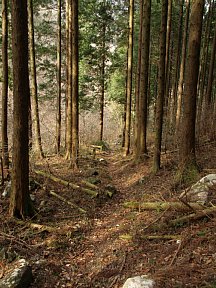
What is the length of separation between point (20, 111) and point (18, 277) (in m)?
3.56

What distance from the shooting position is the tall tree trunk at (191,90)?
26.7ft

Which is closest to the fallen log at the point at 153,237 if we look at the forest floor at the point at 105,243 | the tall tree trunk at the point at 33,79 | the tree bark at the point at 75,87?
the forest floor at the point at 105,243

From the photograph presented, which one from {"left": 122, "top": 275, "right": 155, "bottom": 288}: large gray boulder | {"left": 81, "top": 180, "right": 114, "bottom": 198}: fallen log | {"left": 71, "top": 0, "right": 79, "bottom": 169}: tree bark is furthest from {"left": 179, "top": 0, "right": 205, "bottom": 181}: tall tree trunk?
{"left": 71, "top": 0, "right": 79, "bottom": 169}: tree bark

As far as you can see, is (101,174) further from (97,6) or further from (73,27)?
(97,6)

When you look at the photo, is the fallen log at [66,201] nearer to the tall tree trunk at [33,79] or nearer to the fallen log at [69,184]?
the fallen log at [69,184]

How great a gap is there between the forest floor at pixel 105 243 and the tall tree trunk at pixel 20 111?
467 millimetres

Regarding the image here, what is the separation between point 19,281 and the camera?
484cm

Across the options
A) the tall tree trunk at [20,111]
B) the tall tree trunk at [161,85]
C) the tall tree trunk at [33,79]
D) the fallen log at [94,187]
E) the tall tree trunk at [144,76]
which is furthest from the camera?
the tall tree trunk at [33,79]

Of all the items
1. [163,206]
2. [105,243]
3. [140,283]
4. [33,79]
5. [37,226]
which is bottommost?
[105,243]

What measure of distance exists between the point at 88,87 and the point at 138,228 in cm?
1977

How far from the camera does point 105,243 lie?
21.6ft

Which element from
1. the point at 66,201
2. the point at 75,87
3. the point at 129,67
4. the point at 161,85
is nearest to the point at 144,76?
the point at 161,85

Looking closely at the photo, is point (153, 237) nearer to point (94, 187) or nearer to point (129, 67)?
point (94, 187)

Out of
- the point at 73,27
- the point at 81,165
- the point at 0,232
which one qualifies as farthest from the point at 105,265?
the point at 73,27
